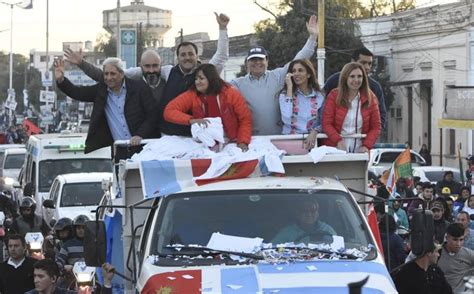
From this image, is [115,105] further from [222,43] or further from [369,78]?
[369,78]

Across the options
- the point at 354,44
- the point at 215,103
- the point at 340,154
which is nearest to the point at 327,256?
the point at 340,154

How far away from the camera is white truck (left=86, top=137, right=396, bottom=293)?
→ 24.7 feet

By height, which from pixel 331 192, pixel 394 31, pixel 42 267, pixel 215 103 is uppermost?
pixel 394 31

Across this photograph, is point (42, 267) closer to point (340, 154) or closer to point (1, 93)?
point (340, 154)

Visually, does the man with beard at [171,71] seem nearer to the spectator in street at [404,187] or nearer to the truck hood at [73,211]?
the truck hood at [73,211]

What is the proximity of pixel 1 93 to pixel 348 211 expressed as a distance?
140 m

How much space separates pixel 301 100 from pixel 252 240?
266 cm

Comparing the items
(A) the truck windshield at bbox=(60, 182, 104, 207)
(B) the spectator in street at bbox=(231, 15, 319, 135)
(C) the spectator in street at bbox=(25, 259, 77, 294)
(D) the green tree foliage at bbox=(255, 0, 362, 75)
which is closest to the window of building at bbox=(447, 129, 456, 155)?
(D) the green tree foliage at bbox=(255, 0, 362, 75)

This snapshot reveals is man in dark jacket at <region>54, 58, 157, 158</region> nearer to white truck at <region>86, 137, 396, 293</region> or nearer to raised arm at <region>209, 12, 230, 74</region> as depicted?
raised arm at <region>209, 12, 230, 74</region>

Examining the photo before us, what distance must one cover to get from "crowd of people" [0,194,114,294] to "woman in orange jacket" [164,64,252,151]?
5.02 ft

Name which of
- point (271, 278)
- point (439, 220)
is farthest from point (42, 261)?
point (439, 220)

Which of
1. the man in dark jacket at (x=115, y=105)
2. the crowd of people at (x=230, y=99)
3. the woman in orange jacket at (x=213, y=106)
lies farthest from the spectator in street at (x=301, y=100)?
the man in dark jacket at (x=115, y=105)

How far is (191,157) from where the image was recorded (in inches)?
380

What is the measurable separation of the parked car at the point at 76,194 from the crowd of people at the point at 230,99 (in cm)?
821
